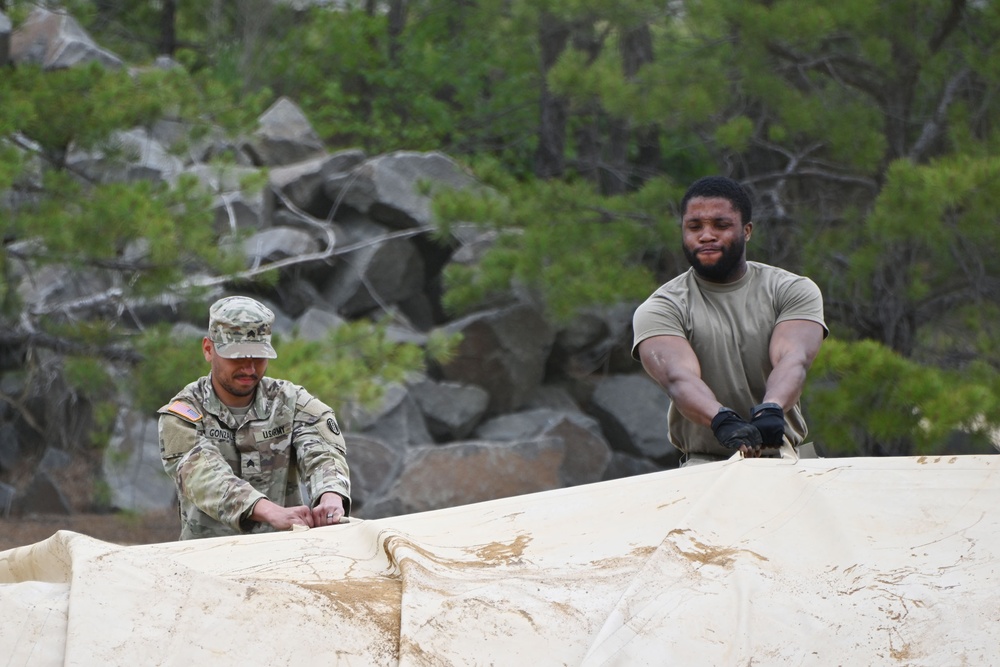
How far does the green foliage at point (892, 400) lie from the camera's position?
22.8 feet

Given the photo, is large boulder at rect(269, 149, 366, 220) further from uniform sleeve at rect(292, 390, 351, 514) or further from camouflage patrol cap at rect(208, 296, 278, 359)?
camouflage patrol cap at rect(208, 296, 278, 359)

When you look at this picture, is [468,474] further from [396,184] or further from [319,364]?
[396,184]

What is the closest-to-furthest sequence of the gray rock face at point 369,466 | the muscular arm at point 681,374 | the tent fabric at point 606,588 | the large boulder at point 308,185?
the tent fabric at point 606,588 < the muscular arm at point 681,374 < the gray rock face at point 369,466 < the large boulder at point 308,185

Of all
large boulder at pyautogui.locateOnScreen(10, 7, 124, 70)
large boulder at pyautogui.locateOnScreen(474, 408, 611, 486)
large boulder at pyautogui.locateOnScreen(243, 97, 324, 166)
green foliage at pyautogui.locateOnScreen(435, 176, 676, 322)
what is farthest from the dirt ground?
large boulder at pyautogui.locateOnScreen(10, 7, 124, 70)

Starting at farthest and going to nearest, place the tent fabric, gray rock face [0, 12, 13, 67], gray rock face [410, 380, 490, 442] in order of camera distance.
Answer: gray rock face [410, 380, 490, 442], gray rock face [0, 12, 13, 67], the tent fabric

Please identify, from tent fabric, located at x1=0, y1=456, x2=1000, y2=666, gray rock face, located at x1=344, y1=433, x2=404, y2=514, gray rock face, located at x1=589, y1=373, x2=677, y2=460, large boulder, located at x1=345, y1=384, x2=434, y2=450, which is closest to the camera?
tent fabric, located at x1=0, y1=456, x2=1000, y2=666

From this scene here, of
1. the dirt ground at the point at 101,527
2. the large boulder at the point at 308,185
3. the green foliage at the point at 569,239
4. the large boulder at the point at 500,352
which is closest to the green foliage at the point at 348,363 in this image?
the green foliage at the point at 569,239

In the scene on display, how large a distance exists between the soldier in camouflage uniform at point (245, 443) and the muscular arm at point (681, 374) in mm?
977

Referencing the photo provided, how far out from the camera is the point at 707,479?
324 centimetres

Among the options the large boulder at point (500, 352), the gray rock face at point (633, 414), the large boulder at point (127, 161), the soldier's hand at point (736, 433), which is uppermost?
the large boulder at point (127, 161)

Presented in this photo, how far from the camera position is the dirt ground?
9.44 m

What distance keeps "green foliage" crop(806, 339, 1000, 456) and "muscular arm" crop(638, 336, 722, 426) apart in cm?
370

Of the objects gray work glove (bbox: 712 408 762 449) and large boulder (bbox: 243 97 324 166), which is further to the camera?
large boulder (bbox: 243 97 324 166)

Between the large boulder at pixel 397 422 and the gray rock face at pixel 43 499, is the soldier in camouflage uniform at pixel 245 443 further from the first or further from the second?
the gray rock face at pixel 43 499
